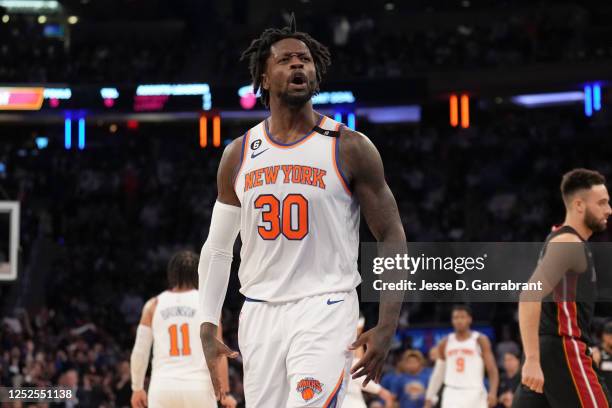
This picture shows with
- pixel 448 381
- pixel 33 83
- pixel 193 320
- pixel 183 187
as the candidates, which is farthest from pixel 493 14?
pixel 193 320

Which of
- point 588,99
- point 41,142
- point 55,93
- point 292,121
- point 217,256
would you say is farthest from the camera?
point 41,142

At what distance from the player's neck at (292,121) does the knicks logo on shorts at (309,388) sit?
105cm

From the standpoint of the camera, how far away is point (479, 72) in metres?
21.3

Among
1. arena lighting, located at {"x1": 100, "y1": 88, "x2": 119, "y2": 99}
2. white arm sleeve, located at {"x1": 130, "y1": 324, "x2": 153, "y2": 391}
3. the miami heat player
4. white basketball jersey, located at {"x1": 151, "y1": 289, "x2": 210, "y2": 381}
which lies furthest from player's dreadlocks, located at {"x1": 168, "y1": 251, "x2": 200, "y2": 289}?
arena lighting, located at {"x1": 100, "y1": 88, "x2": 119, "y2": 99}

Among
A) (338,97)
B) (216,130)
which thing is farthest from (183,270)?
(216,130)

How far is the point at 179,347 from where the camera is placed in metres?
7.88

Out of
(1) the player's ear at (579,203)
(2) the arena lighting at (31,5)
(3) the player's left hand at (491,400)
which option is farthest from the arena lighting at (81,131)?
(1) the player's ear at (579,203)

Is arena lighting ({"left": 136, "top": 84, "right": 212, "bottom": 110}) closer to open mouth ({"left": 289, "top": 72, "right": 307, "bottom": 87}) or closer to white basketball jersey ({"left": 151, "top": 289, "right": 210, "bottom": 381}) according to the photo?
white basketball jersey ({"left": 151, "top": 289, "right": 210, "bottom": 381})

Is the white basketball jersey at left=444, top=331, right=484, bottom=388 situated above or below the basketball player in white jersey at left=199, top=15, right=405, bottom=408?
below

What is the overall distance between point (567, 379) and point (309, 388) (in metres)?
2.25

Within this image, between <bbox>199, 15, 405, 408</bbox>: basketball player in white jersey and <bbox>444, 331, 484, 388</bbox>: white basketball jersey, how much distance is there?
22.2 feet

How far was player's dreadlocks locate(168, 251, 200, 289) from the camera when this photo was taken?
799 cm

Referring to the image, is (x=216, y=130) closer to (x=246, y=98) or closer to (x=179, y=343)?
(x=246, y=98)

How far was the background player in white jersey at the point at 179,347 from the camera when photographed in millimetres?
7797
